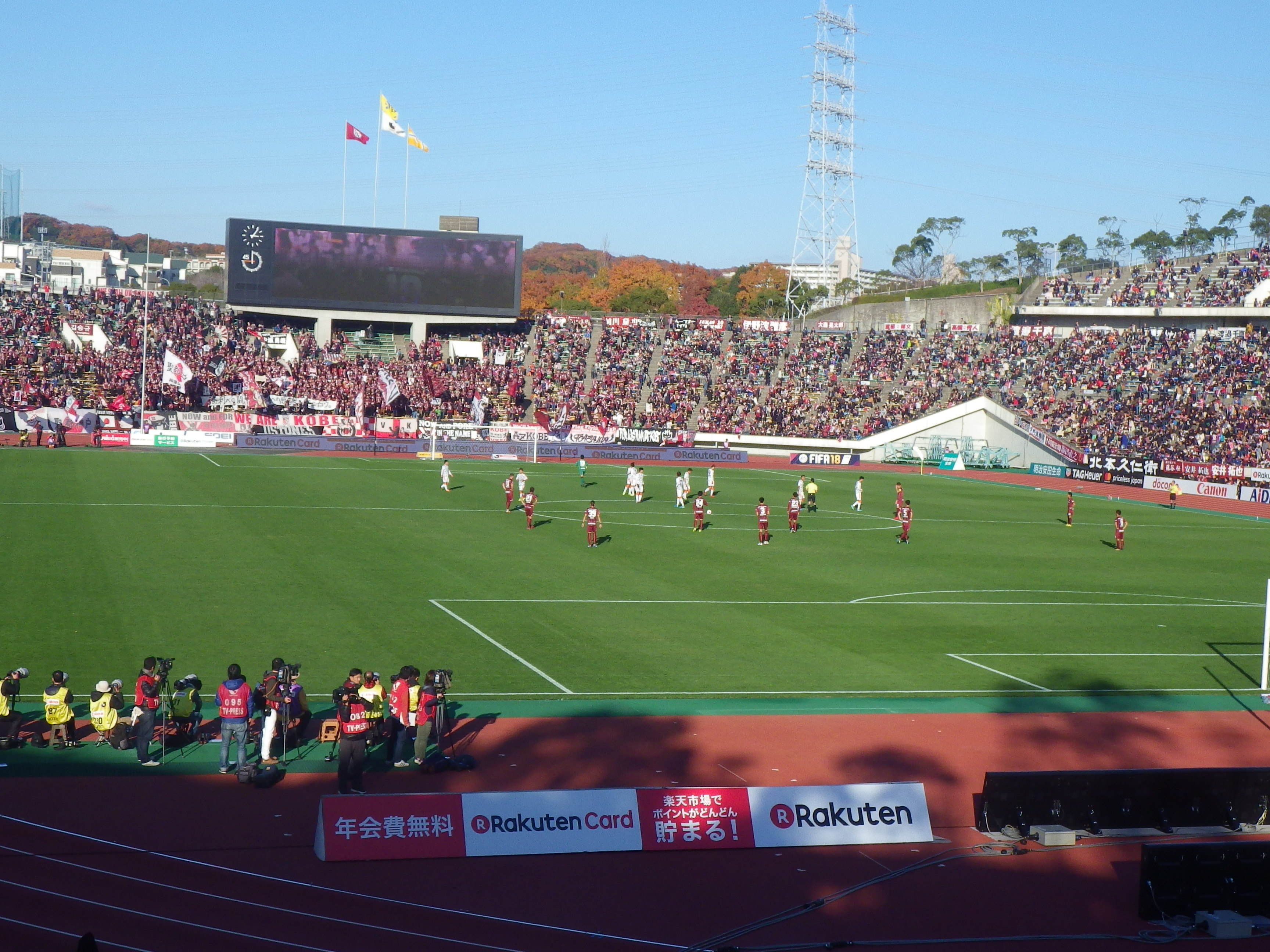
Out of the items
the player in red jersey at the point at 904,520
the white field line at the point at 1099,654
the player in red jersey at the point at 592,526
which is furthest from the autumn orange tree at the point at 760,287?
the white field line at the point at 1099,654

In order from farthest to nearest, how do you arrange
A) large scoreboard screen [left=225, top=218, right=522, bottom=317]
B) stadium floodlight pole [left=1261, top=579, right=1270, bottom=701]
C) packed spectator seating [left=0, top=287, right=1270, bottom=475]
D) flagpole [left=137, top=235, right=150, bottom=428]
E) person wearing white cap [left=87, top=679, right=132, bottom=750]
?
large scoreboard screen [left=225, top=218, right=522, bottom=317], packed spectator seating [left=0, top=287, right=1270, bottom=475], flagpole [left=137, top=235, right=150, bottom=428], stadium floodlight pole [left=1261, top=579, right=1270, bottom=701], person wearing white cap [left=87, top=679, right=132, bottom=750]

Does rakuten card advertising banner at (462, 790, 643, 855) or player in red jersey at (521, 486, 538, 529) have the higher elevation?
player in red jersey at (521, 486, 538, 529)

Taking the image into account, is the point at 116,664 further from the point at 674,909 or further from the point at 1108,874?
the point at 1108,874

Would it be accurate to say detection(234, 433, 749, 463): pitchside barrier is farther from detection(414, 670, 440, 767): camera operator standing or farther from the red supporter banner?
detection(414, 670, 440, 767): camera operator standing

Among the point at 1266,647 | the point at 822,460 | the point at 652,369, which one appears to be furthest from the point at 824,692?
the point at 652,369

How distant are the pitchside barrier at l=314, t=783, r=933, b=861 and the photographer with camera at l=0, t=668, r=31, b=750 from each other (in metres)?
5.57

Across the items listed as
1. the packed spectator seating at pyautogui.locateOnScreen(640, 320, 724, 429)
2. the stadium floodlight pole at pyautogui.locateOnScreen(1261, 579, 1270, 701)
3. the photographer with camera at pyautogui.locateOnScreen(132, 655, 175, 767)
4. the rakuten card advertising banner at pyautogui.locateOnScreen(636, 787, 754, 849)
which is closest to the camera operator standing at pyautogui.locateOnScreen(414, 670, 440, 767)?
Answer: the photographer with camera at pyautogui.locateOnScreen(132, 655, 175, 767)

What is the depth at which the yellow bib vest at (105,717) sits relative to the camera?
15.7m

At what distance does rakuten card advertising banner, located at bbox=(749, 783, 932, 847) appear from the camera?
13.5m

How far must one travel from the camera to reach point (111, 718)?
15758 millimetres

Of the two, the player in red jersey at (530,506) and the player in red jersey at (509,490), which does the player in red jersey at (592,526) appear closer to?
the player in red jersey at (530,506)

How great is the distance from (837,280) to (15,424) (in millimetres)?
114505

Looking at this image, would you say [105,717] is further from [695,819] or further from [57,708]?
[695,819]

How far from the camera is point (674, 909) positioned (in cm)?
1170
